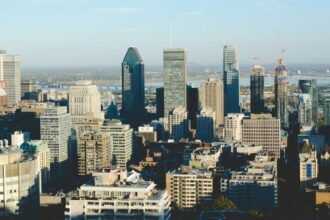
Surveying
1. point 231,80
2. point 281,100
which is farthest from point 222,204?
point 231,80

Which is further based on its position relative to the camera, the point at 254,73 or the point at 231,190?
the point at 254,73

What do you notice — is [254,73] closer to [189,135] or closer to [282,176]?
[189,135]

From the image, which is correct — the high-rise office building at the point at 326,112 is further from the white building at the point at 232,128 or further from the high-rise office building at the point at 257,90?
the white building at the point at 232,128

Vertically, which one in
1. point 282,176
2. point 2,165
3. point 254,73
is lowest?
point 282,176

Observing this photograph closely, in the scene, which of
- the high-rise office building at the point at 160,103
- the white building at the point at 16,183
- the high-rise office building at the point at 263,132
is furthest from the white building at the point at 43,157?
the high-rise office building at the point at 160,103

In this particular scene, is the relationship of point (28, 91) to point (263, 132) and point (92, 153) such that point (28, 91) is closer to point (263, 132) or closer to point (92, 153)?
point (263, 132)

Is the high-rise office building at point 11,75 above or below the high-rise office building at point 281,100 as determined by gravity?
above

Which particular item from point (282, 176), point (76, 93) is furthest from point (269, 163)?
point (76, 93)
